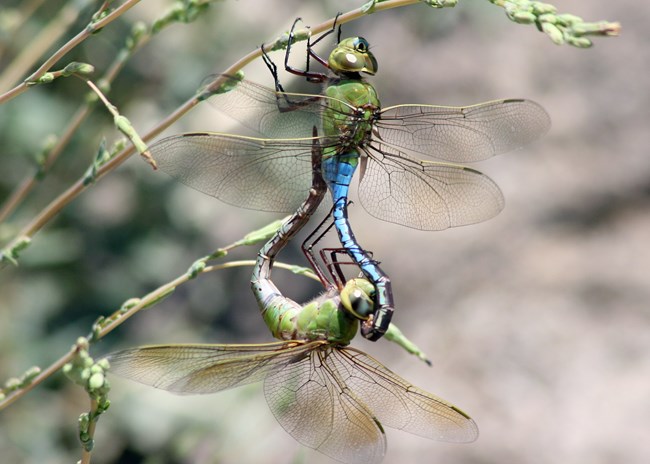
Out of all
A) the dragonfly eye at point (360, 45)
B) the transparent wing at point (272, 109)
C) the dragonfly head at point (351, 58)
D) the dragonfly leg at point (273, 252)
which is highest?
the dragonfly eye at point (360, 45)

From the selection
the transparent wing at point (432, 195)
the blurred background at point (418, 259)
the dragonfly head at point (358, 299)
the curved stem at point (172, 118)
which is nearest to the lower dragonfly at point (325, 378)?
the dragonfly head at point (358, 299)

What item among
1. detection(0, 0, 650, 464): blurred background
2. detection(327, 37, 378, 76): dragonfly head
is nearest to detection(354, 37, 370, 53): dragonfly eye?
detection(327, 37, 378, 76): dragonfly head

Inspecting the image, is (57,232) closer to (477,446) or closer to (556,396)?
(477,446)

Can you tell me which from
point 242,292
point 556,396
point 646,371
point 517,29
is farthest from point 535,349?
point 517,29

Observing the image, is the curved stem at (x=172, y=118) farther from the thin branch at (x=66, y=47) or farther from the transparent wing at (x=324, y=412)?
the transparent wing at (x=324, y=412)

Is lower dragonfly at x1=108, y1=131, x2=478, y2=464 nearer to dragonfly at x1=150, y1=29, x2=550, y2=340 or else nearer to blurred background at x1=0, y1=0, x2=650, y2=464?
dragonfly at x1=150, y1=29, x2=550, y2=340

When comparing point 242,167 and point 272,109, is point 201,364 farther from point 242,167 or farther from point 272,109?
point 272,109

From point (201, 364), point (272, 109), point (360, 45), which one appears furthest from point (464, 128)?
point (201, 364)
